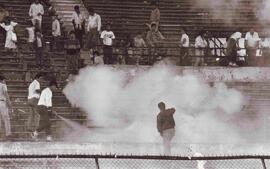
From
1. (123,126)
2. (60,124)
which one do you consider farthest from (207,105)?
(60,124)

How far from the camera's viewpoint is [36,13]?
21.0m

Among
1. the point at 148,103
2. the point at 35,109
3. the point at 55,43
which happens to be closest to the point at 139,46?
the point at 55,43

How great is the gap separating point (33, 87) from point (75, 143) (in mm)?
1693

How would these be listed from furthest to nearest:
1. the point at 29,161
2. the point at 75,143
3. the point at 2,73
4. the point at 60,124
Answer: the point at 2,73
the point at 60,124
the point at 75,143
the point at 29,161

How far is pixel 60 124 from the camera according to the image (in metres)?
18.0

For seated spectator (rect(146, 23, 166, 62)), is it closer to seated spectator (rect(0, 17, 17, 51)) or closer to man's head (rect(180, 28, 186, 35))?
man's head (rect(180, 28, 186, 35))

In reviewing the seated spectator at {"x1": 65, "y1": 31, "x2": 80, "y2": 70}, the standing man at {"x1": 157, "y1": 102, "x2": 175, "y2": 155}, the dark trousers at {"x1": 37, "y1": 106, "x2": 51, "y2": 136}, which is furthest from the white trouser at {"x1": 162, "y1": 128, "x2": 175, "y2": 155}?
the seated spectator at {"x1": 65, "y1": 31, "x2": 80, "y2": 70}

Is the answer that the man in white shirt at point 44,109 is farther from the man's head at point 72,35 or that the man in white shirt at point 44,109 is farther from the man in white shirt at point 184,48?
the man in white shirt at point 184,48

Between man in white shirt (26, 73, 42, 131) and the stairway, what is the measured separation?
220 inches

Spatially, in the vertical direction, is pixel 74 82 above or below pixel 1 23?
below

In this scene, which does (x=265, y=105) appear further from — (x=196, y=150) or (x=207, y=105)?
(x=196, y=150)

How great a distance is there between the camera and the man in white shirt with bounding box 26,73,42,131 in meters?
17.0

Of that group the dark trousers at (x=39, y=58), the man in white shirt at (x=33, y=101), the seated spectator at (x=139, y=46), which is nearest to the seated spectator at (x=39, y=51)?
the dark trousers at (x=39, y=58)

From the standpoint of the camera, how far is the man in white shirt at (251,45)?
72.7 ft
